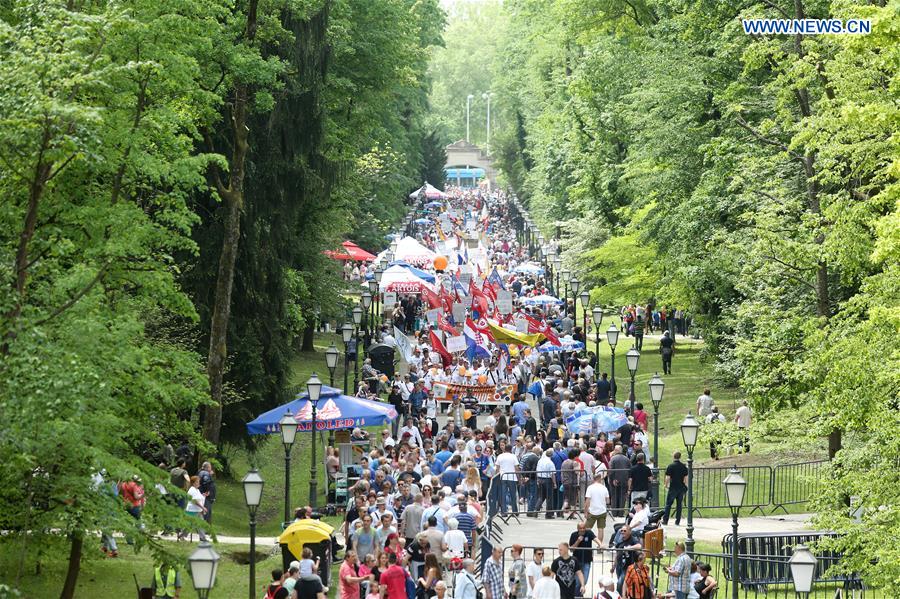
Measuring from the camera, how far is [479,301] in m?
43.9

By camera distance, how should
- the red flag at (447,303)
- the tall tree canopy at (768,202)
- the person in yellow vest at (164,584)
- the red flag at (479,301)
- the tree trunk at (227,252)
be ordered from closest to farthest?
the person in yellow vest at (164,584) → the tall tree canopy at (768,202) → the tree trunk at (227,252) → the red flag at (479,301) → the red flag at (447,303)

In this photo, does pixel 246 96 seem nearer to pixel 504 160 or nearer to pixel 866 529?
pixel 866 529

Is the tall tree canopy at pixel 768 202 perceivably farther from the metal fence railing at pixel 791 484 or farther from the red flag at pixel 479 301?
the red flag at pixel 479 301

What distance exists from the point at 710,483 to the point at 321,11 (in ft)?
46.7

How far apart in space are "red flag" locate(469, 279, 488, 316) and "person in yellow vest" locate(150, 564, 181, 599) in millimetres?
24381

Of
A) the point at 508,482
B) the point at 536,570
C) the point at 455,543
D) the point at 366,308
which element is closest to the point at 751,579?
the point at 536,570

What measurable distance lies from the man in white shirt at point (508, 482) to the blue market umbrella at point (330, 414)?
2.47 metres

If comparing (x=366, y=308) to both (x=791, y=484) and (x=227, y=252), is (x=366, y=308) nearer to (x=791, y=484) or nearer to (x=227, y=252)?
(x=227, y=252)

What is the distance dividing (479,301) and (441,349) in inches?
196

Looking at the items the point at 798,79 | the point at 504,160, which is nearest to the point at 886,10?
the point at 798,79

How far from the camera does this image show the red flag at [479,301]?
4359 cm

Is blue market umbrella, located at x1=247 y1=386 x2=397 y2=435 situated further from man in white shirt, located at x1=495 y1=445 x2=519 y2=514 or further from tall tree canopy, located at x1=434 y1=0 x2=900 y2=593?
tall tree canopy, located at x1=434 y1=0 x2=900 y2=593

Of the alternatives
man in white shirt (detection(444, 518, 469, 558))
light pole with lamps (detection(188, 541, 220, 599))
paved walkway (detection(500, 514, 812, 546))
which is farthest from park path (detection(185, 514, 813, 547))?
light pole with lamps (detection(188, 541, 220, 599))

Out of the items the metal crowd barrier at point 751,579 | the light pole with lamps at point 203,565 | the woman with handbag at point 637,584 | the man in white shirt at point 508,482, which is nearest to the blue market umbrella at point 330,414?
the man in white shirt at point 508,482
